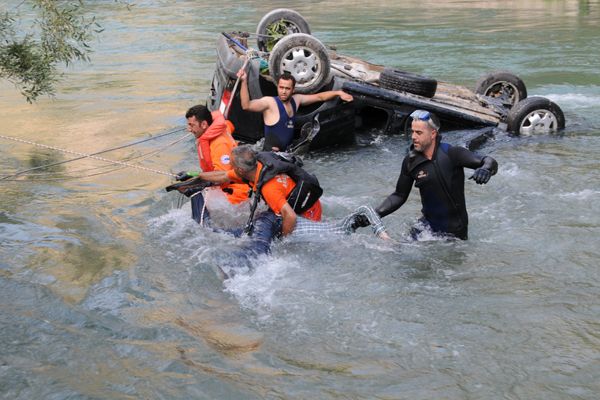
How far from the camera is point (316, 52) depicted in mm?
10625

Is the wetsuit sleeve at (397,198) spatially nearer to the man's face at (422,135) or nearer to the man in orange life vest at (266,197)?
the man's face at (422,135)

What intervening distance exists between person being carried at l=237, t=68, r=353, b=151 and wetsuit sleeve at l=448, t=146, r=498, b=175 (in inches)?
137

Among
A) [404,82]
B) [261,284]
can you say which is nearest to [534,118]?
[404,82]

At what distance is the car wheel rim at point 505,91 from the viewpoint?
13.1m

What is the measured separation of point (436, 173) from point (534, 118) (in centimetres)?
540

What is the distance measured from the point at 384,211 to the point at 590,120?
727cm

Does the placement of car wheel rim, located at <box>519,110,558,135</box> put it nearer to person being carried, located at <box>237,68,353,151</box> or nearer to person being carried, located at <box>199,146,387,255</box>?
person being carried, located at <box>237,68,353,151</box>

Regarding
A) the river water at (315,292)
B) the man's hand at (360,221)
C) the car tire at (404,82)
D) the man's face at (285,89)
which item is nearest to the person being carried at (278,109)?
the man's face at (285,89)

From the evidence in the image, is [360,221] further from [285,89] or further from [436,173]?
[285,89]

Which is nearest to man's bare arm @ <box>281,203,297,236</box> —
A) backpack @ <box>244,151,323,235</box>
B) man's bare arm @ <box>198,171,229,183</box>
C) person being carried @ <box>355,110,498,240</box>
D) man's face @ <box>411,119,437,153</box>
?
backpack @ <box>244,151,323,235</box>

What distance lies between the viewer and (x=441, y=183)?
6.84m

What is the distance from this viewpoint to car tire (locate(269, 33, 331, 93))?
10539 millimetres

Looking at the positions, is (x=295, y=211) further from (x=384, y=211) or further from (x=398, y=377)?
(x=398, y=377)

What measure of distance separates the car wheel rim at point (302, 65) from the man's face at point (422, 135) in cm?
416
